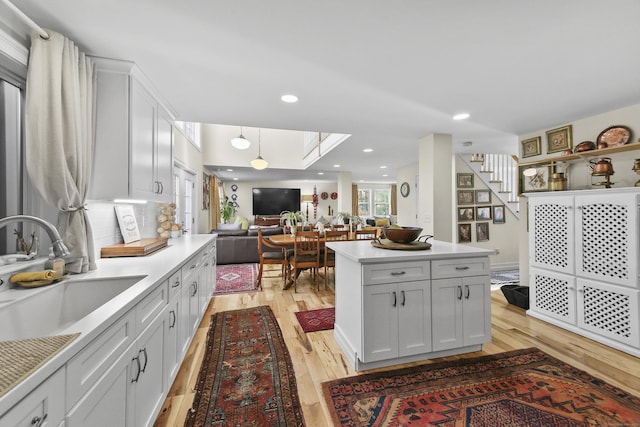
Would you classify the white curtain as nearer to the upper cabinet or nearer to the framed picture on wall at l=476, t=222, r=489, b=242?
the upper cabinet

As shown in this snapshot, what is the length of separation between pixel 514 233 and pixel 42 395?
6621 mm

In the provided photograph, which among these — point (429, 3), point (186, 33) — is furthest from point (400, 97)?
point (186, 33)

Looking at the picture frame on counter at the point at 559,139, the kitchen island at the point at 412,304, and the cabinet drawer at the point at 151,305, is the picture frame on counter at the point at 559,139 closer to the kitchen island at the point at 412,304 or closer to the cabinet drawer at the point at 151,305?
the kitchen island at the point at 412,304

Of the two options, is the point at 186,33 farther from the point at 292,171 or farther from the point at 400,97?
the point at 292,171

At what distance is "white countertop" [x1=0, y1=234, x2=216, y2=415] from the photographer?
609 mm

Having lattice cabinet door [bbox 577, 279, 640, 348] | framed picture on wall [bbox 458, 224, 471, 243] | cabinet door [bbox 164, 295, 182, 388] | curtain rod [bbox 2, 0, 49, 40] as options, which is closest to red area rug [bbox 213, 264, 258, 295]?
cabinet door [bbox 164, 295, 182, 388]

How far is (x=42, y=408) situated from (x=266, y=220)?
9.06 m

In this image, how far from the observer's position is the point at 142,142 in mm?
2105

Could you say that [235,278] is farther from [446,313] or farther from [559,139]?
[559,139]

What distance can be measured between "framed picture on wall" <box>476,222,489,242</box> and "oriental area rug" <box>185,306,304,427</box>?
4388 mm

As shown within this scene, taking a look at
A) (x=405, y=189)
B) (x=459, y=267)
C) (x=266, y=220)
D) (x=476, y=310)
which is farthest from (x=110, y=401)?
(x=266, y=220)

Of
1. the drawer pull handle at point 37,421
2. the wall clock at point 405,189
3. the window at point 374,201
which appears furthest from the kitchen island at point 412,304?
the window at point 374,201

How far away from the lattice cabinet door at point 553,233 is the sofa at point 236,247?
14.1 ft

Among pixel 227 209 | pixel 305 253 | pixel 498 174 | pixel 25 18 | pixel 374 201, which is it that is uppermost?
pixel 25 18
